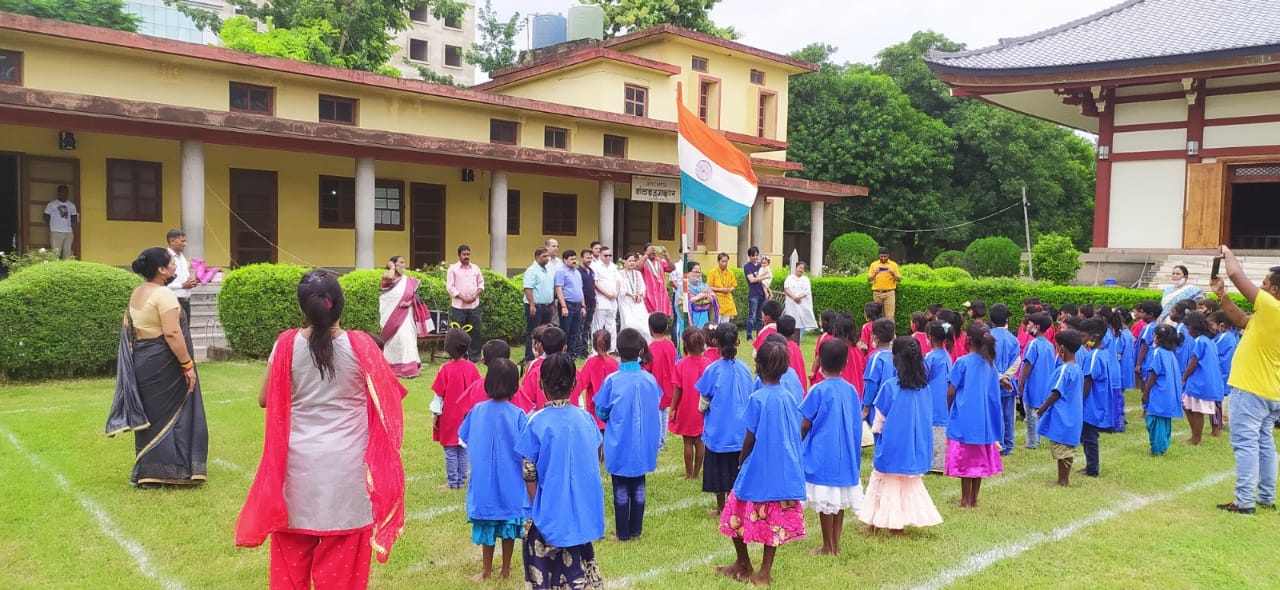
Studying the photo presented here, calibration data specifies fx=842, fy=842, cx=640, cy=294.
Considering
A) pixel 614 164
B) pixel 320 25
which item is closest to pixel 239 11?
pixel 320 25

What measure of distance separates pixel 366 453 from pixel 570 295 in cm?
865

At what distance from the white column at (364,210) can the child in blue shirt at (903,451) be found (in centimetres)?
1206

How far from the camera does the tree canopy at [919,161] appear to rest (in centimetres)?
3544

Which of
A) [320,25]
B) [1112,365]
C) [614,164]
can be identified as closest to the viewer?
[1112,365]

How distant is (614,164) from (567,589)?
1501cm

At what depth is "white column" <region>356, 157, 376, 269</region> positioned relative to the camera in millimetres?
15445

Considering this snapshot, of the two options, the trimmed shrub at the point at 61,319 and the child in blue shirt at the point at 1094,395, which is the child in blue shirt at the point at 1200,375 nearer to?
the child in blue shirt at the point at 1094,395

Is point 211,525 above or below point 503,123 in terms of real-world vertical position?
below

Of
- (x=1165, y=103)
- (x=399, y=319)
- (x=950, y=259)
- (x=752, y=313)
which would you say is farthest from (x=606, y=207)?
(x=950, y=259)

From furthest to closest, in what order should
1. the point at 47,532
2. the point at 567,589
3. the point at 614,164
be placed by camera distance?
the point at 614,164 → the point at 47,532 → the point at 567,589

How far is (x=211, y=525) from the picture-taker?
5340 millimetres

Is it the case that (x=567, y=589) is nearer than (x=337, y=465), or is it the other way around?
(x=337, y=465)

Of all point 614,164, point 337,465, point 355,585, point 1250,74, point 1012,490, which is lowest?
point 1012,490

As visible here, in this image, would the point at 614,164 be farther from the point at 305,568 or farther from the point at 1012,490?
the point at 305,568
